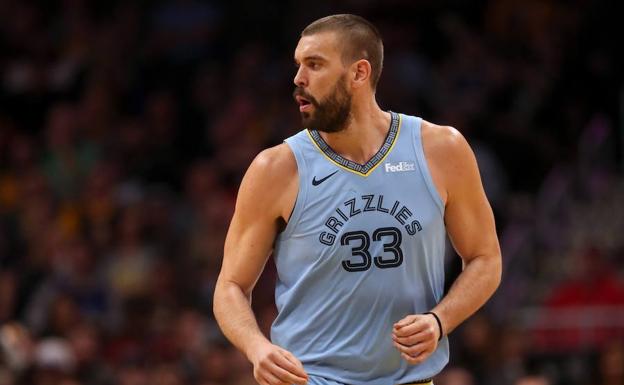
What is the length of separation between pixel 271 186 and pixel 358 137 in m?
0.38

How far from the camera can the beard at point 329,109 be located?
16.1 feet

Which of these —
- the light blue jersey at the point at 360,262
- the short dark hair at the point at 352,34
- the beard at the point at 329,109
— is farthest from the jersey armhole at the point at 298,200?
the short dark hair at the point at 352,34

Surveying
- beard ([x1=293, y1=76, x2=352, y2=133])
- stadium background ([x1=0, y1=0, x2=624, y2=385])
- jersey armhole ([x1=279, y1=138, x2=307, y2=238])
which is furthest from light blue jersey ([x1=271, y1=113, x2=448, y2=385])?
stadium background ([x1=0, y1=0, x2=624, y2=385])

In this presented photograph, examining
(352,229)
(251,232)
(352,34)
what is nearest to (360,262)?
(352,229)

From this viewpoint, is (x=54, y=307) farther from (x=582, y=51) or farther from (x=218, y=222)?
(x=582, y=51)

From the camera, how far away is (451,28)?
1298cm

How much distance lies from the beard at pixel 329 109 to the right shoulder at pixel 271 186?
18cm

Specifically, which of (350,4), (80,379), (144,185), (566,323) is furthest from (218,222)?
(350,4)

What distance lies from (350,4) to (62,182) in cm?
378

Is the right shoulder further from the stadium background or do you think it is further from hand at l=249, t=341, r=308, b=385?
the stadium background

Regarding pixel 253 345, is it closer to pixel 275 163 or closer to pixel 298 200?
pixel 298 200

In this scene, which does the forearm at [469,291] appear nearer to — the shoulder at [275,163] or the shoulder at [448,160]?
the shoulder at [448,160]

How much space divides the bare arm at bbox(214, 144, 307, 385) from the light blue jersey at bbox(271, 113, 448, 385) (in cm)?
5

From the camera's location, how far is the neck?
500 centimetres
